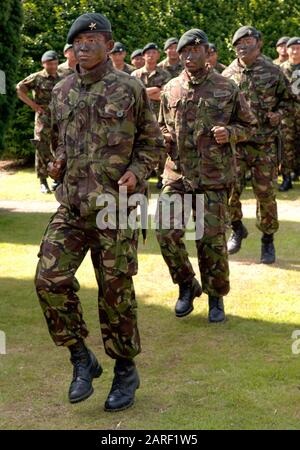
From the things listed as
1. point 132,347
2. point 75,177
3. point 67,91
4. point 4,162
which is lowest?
point 4,162

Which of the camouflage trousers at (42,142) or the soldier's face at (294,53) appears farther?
the camouflage trousers at (42,142)

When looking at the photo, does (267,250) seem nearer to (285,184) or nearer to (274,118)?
(274,118)

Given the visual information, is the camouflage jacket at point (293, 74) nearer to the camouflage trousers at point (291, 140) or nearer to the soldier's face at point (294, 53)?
the soldier's face at point (294, 53)

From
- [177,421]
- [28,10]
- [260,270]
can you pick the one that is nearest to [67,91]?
[177,421]

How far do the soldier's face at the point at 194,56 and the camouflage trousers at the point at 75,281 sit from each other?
2.07 meters

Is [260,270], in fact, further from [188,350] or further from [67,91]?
[67,91]

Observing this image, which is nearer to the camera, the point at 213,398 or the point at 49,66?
the point at 213,398

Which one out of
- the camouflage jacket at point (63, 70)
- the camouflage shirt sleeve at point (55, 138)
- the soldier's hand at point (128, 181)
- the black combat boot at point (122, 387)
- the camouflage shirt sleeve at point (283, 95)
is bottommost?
the black combat boot at point (122, 387)

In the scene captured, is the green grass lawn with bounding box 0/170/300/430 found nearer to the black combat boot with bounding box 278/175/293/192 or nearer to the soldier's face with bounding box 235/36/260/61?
the soldier's face with bounding box 235/36/260/61

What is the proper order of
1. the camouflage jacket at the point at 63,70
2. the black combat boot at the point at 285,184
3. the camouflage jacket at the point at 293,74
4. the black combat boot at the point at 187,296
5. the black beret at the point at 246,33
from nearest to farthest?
the black combat boot at the point at 187,296, the black beret at the point at 246,33, the camouflage jacket at the point at 63,70, the camouflage jacket at the point at 293,74, the black combat boot at the point at 285,184

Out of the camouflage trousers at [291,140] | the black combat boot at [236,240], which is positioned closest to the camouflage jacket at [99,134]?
the black combat boot at [236,240]

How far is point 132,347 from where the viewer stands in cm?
496

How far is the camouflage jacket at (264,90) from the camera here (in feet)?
28.1

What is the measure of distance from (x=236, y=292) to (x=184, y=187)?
141 centimetres
